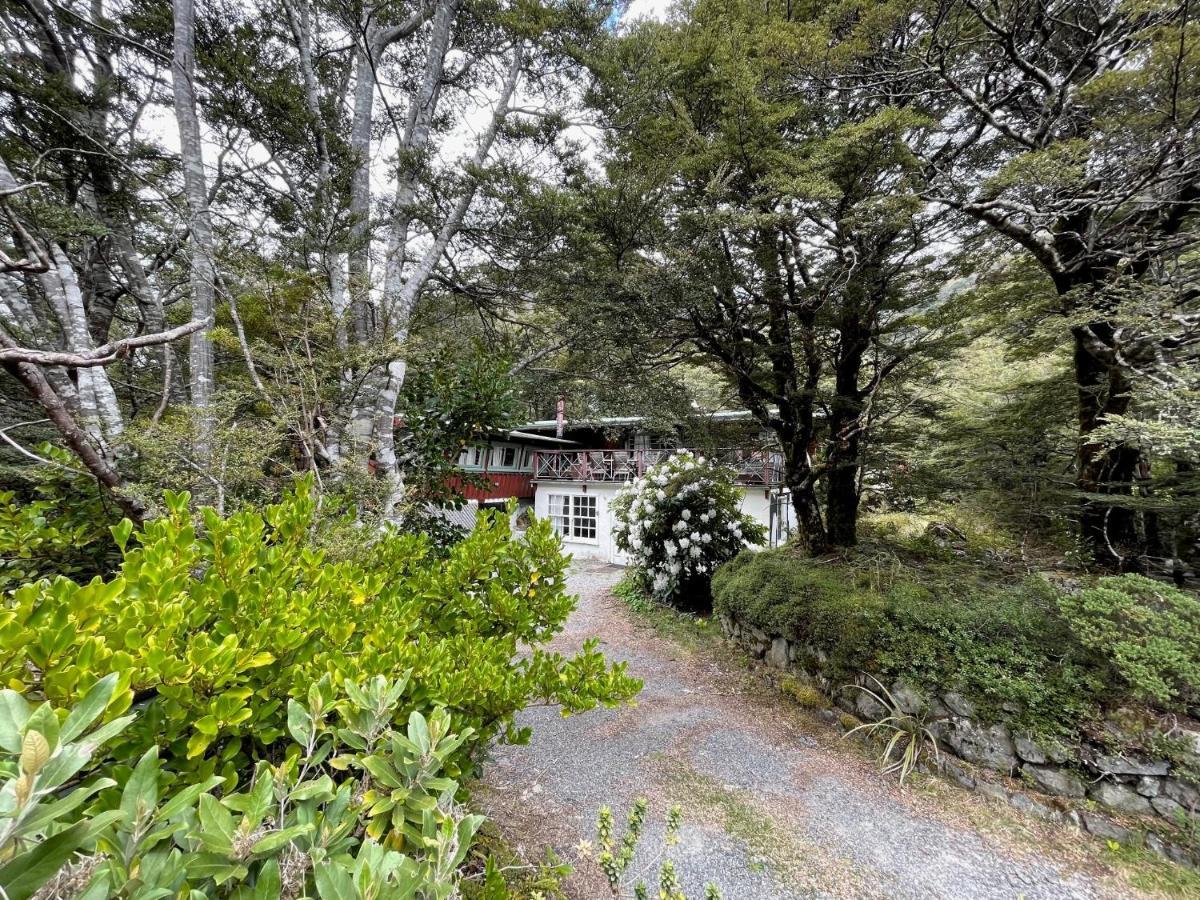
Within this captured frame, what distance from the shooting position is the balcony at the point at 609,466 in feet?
27.2

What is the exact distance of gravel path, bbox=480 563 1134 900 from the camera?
2242 mm

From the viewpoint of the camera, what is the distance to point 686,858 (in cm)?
237

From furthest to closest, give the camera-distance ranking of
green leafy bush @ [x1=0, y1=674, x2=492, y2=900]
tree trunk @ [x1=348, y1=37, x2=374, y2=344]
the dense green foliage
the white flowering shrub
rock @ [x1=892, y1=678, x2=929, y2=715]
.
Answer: the white flowering shrub → tree trunk @ [x1=348, y1=37, x2=374, y2=344] → rock @ [x1=892, y1=678, x2=929, y2=715] → the dense green foliage → green leafy bush @ [x1=0, y1=674, x2=492, y2=900]

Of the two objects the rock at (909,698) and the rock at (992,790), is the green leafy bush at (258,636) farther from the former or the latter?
the rock at (992,790)

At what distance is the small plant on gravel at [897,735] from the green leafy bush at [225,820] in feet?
11.3

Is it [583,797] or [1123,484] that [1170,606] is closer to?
[1123,484]

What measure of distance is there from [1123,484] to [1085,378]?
0.98m

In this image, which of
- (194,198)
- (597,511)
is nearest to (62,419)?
(194,198)

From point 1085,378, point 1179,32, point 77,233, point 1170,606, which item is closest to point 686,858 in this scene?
point 1170,606

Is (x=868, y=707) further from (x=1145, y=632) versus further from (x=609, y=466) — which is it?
(x=609, y=466)

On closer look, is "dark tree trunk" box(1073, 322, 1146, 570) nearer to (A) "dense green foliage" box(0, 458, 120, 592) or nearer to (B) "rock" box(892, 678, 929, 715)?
(B) "rock" box(892, 678, 929, 715)

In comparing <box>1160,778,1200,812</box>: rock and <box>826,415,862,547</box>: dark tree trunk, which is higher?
<box>826,415,862,547</box>: dark tree trunk

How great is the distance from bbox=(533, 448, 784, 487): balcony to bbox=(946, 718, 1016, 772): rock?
4.63 m

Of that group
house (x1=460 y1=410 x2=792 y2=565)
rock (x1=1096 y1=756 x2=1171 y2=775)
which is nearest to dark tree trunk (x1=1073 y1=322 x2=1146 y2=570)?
rock (x1=1096 y1=756 x2=1171 y2=775)
